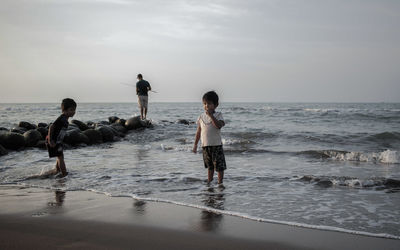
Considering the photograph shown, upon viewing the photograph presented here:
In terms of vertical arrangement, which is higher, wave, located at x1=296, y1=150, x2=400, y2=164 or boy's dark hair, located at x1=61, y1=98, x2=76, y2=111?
boy's dark hair, located at x1=61, y1=98, x2=76, y2=111

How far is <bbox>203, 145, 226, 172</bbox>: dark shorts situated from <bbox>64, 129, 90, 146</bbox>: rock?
6.72 m

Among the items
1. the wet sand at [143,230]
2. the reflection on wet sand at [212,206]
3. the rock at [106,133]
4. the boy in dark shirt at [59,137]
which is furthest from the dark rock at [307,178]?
the rock at [106,133]

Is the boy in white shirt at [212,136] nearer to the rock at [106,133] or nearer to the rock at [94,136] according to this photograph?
the rock at [94,136]

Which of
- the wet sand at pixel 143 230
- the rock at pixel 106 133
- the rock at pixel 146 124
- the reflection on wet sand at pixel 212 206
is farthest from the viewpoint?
the rock at pixel 146 124

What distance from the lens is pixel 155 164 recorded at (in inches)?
309

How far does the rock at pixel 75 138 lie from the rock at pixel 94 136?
305mm

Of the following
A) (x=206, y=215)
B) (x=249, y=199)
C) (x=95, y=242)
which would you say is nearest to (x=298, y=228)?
(x=206, y=215)

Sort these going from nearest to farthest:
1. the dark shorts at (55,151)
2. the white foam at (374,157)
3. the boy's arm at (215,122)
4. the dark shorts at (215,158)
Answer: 1. the boy's arm at (215,122)
2. the dark shorts at (215,158)
3. the dark shorts at (55,151)
4. the white foam at (374,157)

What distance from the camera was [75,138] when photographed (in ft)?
36.6

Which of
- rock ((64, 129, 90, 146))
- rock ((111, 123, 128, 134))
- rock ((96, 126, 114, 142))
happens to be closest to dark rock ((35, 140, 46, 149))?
rock ((64, 129, 90, 146))

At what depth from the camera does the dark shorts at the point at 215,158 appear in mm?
5664

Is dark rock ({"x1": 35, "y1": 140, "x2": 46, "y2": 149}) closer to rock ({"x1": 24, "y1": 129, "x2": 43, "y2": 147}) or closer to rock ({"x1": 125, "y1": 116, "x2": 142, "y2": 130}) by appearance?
rock ({"x1": 24, "y1": 129, "x2": 43, "y2": 147})

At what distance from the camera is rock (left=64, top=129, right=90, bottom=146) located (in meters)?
11.0

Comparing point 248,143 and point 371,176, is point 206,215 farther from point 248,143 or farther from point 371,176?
point 248,143
